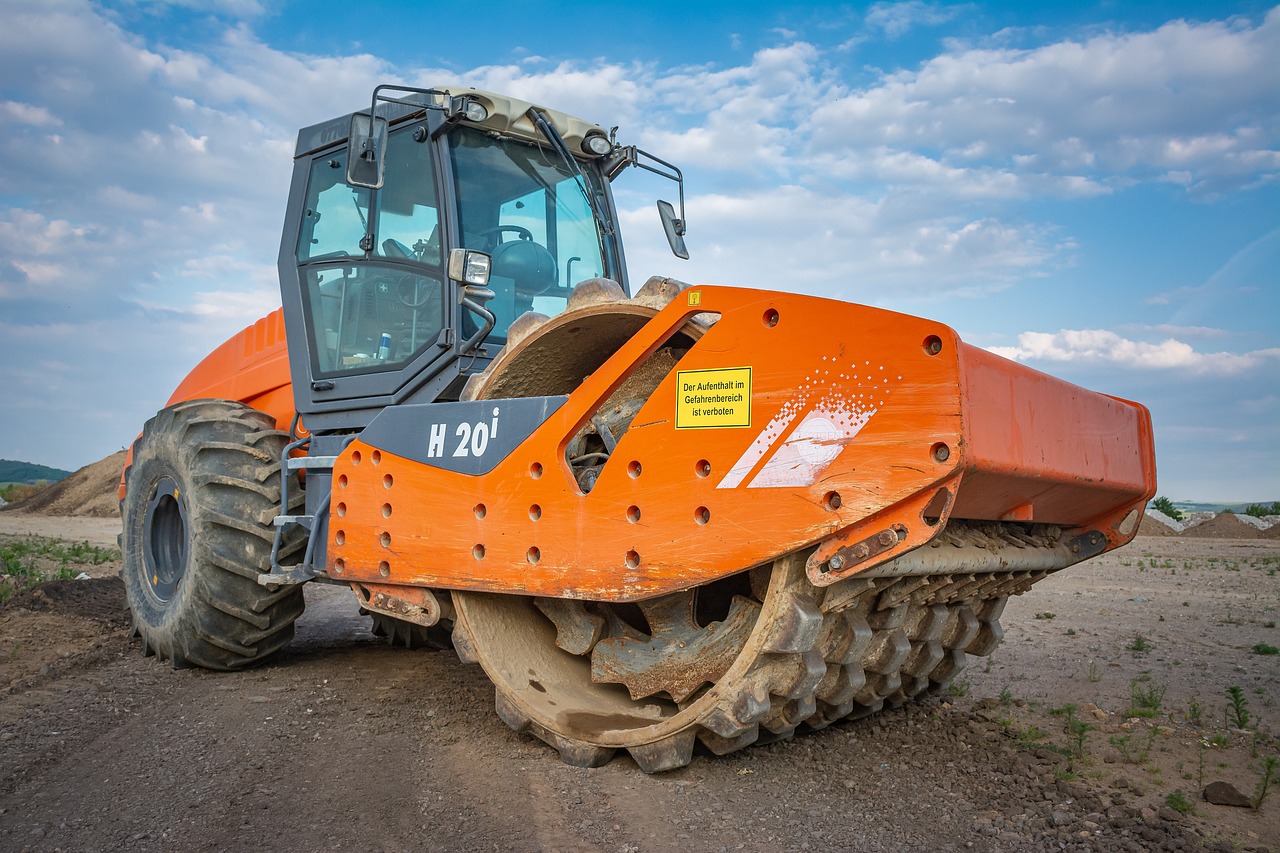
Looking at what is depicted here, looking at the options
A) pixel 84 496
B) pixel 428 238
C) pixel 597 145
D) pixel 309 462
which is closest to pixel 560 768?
pixel 309 462

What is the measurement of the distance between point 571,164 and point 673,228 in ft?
2.49

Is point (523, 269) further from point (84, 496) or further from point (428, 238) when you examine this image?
point (84, 496)

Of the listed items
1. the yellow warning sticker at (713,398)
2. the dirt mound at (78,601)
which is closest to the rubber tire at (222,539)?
the dirt mound at (78,601)

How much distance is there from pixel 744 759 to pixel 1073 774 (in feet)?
3.81

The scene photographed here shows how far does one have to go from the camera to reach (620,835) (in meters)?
2.98

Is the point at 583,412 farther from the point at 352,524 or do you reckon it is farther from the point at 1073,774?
the point at 1073,774

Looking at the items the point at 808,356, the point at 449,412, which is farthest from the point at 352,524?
the point at 808,356

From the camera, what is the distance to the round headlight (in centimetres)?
550

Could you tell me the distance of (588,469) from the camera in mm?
4059

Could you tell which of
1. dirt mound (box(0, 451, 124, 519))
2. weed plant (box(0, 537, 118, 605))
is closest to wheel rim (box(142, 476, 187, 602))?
weed plant (box(0, 537, 118, 605))

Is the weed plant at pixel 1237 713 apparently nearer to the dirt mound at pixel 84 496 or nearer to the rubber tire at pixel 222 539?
the rubber tire at pixel 222 539

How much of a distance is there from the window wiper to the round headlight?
99 millimetres

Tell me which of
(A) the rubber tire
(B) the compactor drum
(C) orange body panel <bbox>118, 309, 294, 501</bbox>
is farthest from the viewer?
(C) orange body panel <bbox>118, 309, 294, 501</bbox>

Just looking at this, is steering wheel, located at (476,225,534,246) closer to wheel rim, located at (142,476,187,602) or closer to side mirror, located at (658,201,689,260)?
side mirror, located at (658,201,689,260)
